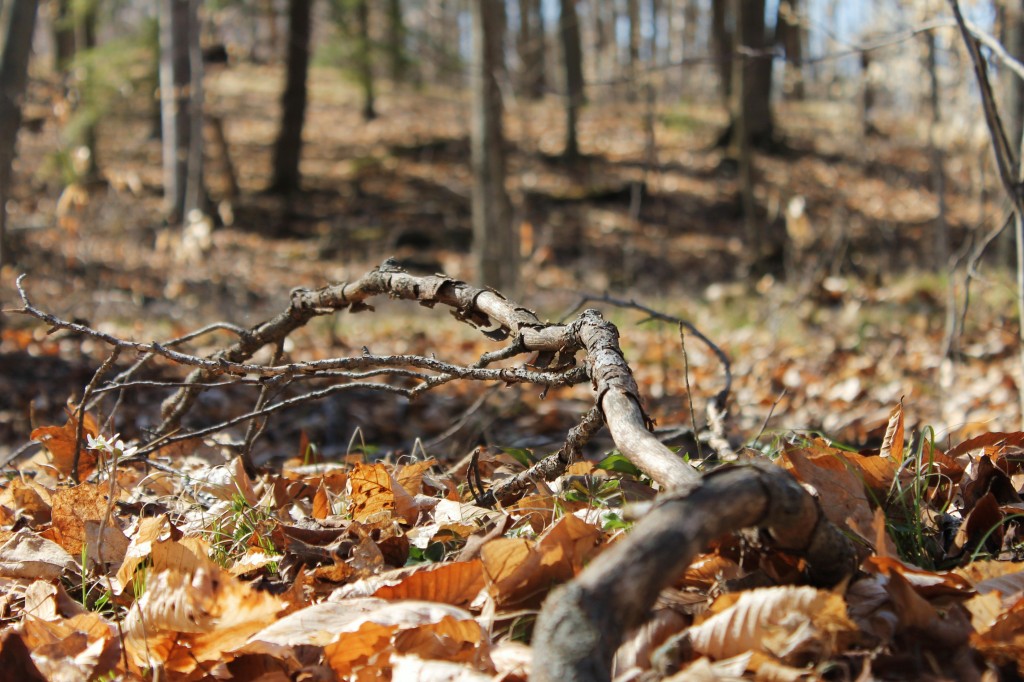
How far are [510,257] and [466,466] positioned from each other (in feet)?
25.0

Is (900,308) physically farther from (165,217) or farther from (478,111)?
(165,217)

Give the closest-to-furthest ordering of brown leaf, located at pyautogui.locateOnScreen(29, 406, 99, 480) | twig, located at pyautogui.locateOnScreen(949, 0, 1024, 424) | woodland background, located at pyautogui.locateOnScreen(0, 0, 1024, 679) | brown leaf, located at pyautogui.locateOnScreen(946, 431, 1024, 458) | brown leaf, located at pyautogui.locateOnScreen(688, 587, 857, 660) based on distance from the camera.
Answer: brown leaf, located at pyautogui.locateOnScreen(688, 587, 857, 660), woodland background, located at pyautogui.locateOnScreen(0, 0, 1024, 679), brown leaf, located at pyautogui.locateOnScreen(946, 431, 1024, 458), brown leaf, located at pyautogui.locateOnScreen(29, 406, 99, 480), twig, located at pyautogui.locateOnScreen(949, 0, 1024, 424)

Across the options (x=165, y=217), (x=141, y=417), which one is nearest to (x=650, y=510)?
(x=141, y=417)

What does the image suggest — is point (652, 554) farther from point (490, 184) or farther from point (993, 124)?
point (490, 184)

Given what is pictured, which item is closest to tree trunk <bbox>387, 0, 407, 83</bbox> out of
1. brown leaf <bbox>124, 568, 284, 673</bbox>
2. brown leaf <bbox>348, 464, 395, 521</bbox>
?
brown leaf <bbox>348, 464, 395, 521</bbox>

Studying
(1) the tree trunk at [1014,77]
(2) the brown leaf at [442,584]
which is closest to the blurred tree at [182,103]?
(1) the tree trunk at [1014,77]

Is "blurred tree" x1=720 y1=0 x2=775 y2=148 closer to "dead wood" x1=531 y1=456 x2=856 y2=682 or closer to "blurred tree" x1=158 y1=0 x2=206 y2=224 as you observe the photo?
"blurred tree" x1=158 y1=0 x2=206 y2=224

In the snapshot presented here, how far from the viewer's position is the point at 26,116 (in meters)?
23.8

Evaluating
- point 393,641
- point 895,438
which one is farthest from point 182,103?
point 393,641

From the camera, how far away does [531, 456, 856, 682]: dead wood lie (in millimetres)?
1172

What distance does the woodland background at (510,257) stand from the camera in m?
2.28

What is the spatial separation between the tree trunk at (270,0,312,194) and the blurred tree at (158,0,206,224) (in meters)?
2.85

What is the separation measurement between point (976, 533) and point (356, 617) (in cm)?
138

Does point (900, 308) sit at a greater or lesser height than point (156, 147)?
lesser
